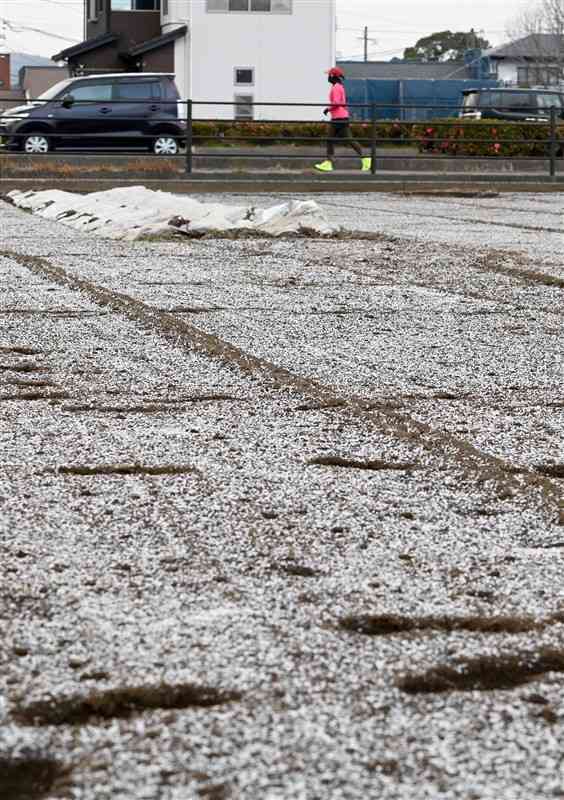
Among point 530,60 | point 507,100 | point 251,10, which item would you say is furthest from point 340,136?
point 530,60

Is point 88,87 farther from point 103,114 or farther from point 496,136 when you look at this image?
point 496,136

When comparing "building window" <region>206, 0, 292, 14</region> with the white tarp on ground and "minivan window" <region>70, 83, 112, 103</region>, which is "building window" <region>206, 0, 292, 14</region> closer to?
"minivan window" <region>70, 83, 112, 103</region>

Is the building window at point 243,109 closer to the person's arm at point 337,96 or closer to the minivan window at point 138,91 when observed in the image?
the minivan window at point 138,91

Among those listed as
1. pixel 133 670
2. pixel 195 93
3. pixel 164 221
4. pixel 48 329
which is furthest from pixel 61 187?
pixel 195 93

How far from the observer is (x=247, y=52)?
104 feet

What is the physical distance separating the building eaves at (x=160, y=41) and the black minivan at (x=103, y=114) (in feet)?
27.1

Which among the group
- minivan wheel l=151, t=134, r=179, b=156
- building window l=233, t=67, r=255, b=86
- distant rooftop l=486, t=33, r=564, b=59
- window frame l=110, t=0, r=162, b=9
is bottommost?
minivan wheel l=151, t=134, r=179, b=156

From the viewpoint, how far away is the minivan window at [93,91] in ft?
74.4

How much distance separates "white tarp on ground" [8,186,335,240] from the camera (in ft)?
28.4

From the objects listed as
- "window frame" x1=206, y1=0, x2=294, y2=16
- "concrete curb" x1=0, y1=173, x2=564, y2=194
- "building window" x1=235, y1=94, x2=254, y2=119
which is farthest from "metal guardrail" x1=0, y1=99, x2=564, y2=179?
"window frame" x1=206, y1=0, x2=294, y2=16

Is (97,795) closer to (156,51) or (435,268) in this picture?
(435,268)

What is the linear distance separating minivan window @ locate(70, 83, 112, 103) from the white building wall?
8.69m

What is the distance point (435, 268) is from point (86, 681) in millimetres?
5327

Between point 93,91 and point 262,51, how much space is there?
31.6 ft
